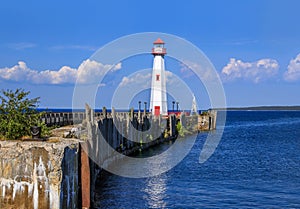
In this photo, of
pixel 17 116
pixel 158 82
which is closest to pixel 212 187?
pixel 17 116

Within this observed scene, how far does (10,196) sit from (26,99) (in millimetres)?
4135

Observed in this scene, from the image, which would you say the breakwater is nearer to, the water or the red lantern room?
the water

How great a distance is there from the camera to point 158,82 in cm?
6041

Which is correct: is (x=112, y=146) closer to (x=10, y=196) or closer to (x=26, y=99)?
(x=26, y=99)

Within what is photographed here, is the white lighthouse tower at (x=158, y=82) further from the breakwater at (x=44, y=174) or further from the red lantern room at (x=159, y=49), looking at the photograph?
the breakwater at (x=44, y=174)

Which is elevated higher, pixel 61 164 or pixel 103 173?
pixel 61 164

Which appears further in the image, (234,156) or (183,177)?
(234,156)

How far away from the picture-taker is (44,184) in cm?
1262

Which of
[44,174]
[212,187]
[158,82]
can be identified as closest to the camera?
[44,174]

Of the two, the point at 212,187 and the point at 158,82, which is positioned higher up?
the point at 158,82

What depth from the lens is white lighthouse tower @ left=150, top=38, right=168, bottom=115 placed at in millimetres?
60406

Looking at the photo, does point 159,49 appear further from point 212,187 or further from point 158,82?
point 212,187

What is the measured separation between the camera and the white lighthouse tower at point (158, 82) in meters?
60.4

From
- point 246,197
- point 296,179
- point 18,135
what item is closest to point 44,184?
point 18,135
